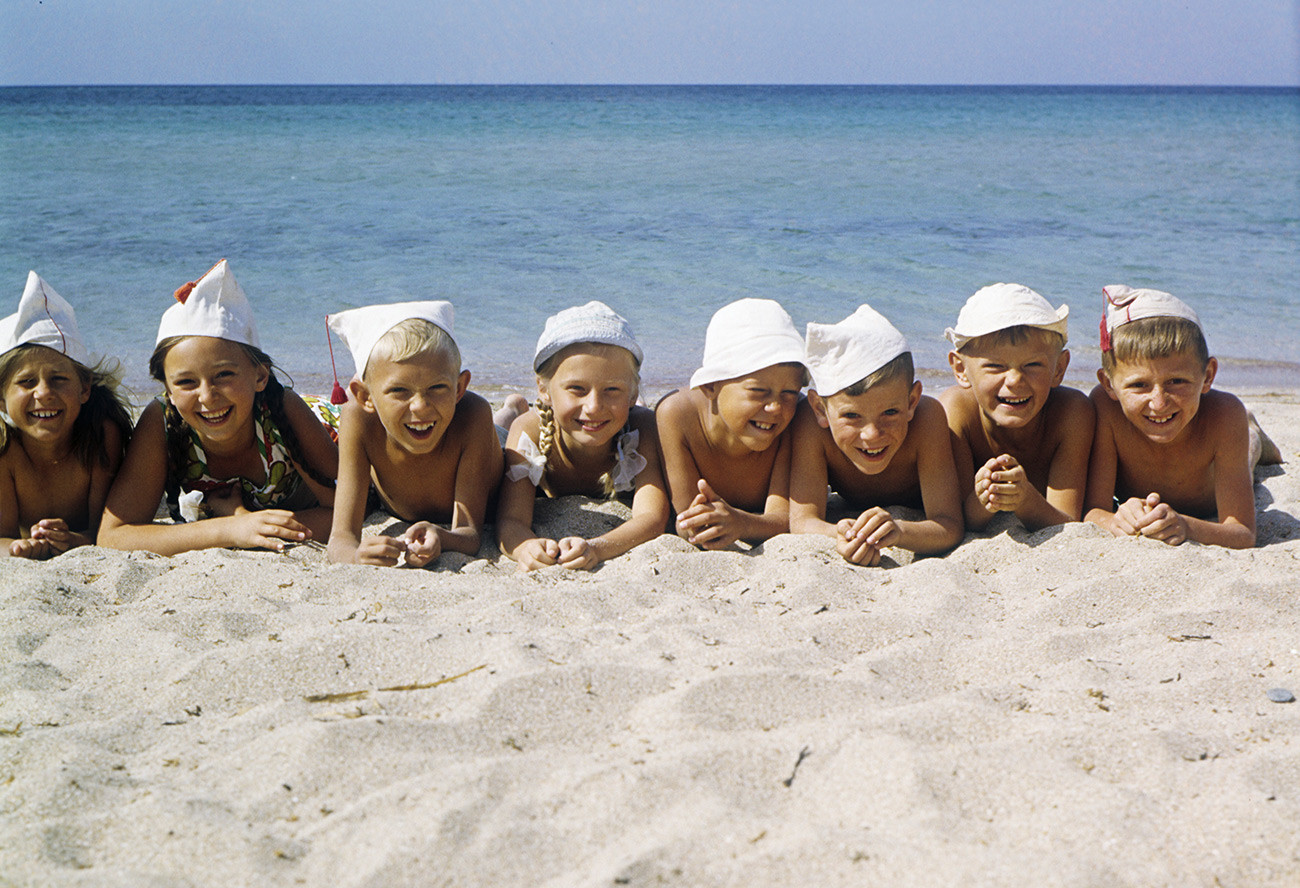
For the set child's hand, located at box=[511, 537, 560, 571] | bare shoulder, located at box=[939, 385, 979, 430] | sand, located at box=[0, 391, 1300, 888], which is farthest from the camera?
bare shoulder, located at box=[939, 385, 979, 430]

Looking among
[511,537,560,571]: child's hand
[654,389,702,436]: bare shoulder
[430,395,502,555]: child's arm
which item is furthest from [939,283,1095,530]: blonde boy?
[430,395,502,555]: child's arm

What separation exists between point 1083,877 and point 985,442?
2.53 metres

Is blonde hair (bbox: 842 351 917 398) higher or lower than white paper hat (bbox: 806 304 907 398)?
lower

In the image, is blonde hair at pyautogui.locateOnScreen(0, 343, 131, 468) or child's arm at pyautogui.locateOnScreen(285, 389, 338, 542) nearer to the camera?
blonde hair at pyautogui.locateOnScreen(0, 343, 131, 468)

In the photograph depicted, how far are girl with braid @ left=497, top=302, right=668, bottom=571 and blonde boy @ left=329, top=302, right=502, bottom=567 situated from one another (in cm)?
15

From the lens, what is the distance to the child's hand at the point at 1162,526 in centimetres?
353

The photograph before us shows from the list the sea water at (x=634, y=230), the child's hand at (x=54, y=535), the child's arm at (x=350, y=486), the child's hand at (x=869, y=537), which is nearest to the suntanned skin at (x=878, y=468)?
the child's hand at (x=869, y=537)

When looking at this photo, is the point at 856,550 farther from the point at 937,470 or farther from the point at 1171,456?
the point at 1171,456

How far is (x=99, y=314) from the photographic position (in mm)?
8875

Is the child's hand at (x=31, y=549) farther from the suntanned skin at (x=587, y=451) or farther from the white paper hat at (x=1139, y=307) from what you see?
the white paper hat at (x=1139, y=307)

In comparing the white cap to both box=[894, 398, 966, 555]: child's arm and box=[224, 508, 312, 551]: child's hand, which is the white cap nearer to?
box=[224, 508, 312, 551]: child's hand

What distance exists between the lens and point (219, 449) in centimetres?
419

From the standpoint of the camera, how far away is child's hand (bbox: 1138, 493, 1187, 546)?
353cm

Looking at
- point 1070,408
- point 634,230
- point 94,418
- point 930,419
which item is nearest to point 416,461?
point 94,418
